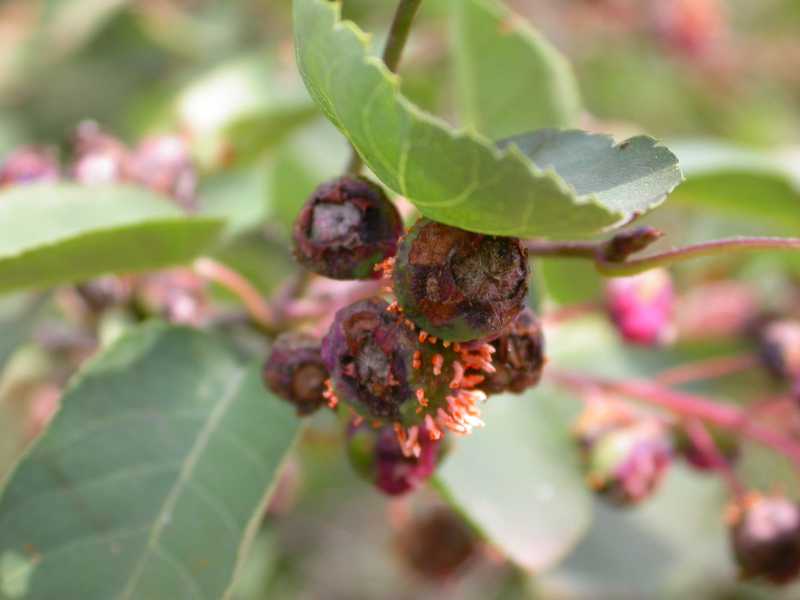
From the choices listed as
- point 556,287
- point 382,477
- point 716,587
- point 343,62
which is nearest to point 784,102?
point 716,587

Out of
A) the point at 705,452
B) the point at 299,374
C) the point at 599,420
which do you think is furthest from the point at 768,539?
the point at 299,374

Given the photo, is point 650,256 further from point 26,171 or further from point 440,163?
point 26,171

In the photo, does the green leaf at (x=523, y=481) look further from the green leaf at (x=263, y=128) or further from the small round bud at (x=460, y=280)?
the green leaf at (x=263, y=128)

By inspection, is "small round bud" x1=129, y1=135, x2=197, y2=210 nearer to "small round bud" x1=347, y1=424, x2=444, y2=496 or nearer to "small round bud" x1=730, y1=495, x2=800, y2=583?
"small round bud" x1=347, y1=424, x2=444, y2=496

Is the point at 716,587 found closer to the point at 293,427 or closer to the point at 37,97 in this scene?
the point at 293,427

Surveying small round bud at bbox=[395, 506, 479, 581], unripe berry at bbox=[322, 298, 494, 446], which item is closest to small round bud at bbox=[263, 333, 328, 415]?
unripe berry at bbox=[322, 298, 494, 446]

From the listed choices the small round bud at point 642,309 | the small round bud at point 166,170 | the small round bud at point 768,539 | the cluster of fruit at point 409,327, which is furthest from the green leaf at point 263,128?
the small round bud at point 768,539
